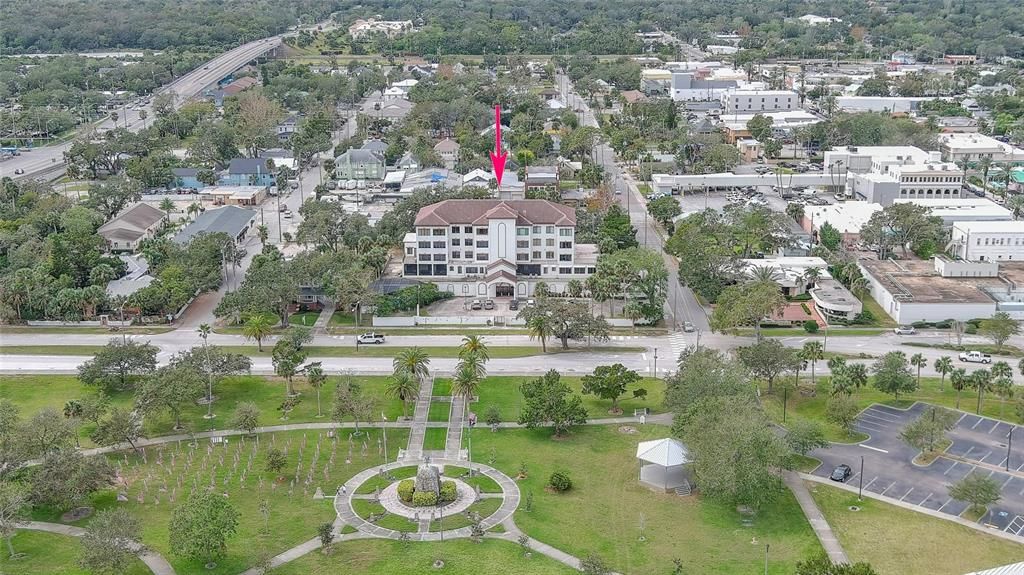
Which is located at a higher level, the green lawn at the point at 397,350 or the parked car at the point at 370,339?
the parked car at the point at 370,339

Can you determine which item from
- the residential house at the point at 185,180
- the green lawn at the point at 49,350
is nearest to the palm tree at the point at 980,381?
the green lawn at the point at 49,350

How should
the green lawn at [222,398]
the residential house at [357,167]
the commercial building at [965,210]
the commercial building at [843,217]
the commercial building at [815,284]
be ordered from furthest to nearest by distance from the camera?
1. the residential house at [357,167]
2. the commercial building at [965,210]
3. the commercial building at [843,217]
4. the commercial building at [815,284]
5. the green lawn at [222,398]

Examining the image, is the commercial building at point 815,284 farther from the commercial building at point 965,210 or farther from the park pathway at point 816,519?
the park pathway at point 816,519

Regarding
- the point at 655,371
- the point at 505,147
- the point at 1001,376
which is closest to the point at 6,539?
the point at 655,371

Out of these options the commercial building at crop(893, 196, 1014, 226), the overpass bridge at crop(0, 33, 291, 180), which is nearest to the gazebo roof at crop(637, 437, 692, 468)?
the commercial building at crop(893, 196, 1014, 226)

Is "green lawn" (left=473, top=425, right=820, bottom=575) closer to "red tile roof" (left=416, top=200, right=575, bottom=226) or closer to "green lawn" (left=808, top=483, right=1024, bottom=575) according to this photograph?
"green lawn" (left=808, top=483, right=1024, bottom=575)

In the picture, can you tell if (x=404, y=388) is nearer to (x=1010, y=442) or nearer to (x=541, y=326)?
(x=541, y=326)

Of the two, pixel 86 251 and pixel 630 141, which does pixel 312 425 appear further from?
pixel 630 141
